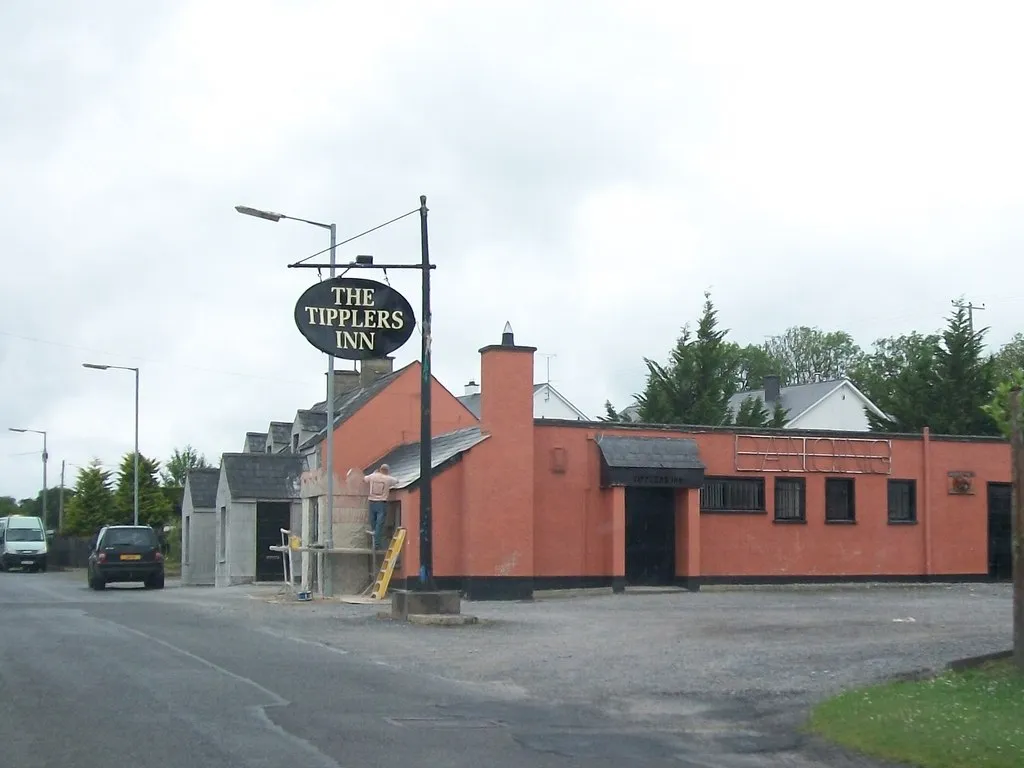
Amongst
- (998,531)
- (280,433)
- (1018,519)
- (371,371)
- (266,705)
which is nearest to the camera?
(266,705)

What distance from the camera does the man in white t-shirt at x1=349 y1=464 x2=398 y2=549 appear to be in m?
27.8

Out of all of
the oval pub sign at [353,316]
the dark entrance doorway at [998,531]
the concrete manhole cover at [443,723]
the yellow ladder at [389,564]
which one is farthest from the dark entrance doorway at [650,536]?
the concrete manhole cover at [443,723]

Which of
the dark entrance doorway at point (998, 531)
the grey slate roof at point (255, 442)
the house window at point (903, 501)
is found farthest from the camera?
the grey slate roof at point (255, 442)

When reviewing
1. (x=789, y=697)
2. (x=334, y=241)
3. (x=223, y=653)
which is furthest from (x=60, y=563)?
(x=789, y=697)

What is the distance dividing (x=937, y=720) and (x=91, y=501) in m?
63.7

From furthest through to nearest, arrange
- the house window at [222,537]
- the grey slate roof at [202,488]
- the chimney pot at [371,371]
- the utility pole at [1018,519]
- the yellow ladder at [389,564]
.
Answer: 1. the grey slate roof at [202,488]
2. the chimney pot at [371,371]
3. the house window at [222,537]
4. the yellow ladder at [389,564]
5. the utility pole at [1018,519]

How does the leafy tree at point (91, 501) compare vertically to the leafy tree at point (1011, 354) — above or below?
below

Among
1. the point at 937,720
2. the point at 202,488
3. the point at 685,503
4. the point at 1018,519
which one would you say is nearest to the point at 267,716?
the point at 937,720

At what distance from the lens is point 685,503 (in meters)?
28.7

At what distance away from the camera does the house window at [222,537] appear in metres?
40.7

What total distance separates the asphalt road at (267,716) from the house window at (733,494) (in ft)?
46.9

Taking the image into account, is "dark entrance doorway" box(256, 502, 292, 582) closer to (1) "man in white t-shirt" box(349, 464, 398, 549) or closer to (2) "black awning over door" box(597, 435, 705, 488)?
(1) "man in white t-shirt" box(349, 464, 398, 549)

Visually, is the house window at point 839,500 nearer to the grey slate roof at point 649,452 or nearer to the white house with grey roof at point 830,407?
the grey slate roof at point 649,452

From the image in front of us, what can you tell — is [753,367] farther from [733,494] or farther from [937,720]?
[937,720]
